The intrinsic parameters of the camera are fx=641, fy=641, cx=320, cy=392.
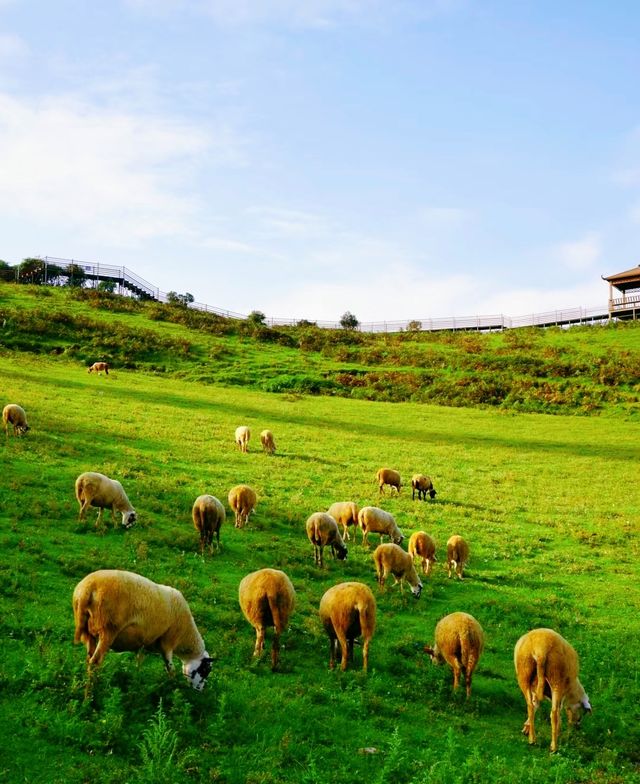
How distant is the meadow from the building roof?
59657 millimetres

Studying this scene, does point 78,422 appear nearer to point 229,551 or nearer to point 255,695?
point 229,551

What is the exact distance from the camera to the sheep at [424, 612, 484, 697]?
12406 millimetres

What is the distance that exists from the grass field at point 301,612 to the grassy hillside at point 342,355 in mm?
19716

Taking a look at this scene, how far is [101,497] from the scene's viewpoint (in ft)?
63.7

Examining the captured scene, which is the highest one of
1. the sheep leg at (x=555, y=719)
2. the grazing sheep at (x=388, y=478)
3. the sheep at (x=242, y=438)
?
the sheep at (x=242, y=438)

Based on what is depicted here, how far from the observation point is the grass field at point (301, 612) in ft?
30.5

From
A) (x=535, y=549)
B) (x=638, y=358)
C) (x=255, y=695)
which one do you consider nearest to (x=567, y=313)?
(x=638, y=358)

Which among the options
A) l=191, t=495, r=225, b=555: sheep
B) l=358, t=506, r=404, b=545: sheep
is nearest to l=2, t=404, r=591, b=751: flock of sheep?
l=358, t=506, r=404, b=545: sheep

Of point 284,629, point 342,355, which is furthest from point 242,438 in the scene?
point 342,355

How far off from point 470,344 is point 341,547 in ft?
205

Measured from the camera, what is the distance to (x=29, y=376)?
47.6 m

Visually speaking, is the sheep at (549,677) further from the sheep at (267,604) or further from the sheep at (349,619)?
the sheep at (267,604)

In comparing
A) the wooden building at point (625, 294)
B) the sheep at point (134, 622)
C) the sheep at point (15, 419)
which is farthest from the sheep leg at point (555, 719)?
the wooden building at point (625, 294)

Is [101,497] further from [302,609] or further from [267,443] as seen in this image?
[267,443]
